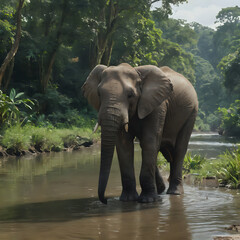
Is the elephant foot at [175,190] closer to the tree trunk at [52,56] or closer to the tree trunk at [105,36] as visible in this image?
the tree trunk at [52,56]

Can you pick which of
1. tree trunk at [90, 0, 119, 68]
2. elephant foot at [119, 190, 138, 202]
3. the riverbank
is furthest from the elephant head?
tree trunk at [90, 0, 119, 68]

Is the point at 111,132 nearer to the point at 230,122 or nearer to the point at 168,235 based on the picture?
the point at 168,235

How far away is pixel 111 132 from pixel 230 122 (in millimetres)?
34653

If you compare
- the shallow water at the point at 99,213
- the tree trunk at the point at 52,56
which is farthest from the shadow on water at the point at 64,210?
the tree trunk at the point at 52,56

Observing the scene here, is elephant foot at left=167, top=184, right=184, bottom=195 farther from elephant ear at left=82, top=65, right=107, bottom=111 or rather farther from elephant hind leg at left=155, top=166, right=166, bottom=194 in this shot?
elephant ear at left=82, top=65, right=107, bottom=111

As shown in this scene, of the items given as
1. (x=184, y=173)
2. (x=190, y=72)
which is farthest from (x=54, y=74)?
(x=190, y=72)

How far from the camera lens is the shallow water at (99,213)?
20.3 ft

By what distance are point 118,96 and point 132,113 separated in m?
0.64

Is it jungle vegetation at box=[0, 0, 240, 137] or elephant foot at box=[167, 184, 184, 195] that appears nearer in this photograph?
elephant foot at box=[167, 184, 184, 195]

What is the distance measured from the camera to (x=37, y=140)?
20.9m

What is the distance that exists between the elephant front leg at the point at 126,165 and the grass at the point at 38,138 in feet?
34.9

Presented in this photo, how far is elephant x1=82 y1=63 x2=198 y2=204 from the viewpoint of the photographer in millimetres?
7555

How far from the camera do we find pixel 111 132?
7.50m

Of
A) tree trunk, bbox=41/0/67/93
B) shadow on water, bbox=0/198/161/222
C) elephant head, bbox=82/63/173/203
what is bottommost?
shadow on water, bbox=0/198/161/222
